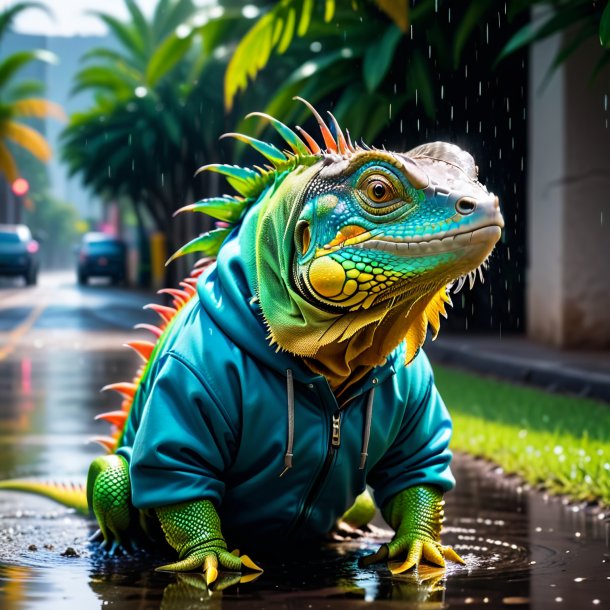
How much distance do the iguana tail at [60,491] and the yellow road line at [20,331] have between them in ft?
35.7

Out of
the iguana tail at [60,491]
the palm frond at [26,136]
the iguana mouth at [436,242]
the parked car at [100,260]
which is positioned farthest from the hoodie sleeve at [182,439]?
the parked car at [100,260]

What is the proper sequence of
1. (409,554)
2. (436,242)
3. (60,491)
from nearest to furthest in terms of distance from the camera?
(436,242), (409,554), (60,491)

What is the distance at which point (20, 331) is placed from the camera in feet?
72.5

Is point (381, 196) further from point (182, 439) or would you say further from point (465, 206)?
point (182, 439)

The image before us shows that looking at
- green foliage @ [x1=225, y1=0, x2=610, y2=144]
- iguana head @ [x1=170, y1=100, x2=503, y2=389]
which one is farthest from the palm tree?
iguana head @ [x1=170, y1=100, x2=503, y2=389]

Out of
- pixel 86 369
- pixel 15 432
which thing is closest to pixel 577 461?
pixel 15 432

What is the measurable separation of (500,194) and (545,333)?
7.78 ft

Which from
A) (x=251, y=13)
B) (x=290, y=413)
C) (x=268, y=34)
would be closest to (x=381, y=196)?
(x=290, y=413)

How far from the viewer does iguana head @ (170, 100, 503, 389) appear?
158 inches

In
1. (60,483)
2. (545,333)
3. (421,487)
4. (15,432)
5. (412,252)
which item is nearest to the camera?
(412,252)

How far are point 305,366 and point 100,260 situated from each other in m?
49.8

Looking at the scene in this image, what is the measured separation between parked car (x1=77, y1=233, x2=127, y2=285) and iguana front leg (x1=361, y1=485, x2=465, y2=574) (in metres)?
48.9

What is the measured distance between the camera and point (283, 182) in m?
4.55

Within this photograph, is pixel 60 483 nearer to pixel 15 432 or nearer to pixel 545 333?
pixel 15 432
